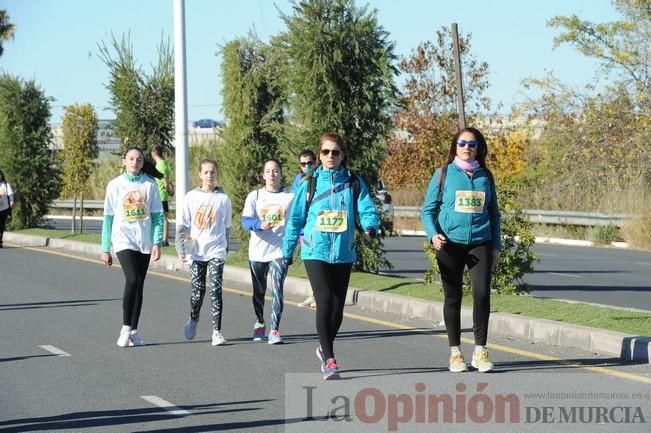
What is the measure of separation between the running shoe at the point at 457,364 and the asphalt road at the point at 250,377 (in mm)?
88

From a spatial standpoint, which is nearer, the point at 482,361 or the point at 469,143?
the point at 482,361

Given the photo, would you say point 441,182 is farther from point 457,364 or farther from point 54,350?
point 54,350

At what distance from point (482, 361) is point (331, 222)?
159 cm

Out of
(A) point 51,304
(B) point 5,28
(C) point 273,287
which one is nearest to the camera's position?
(C) point 273,287

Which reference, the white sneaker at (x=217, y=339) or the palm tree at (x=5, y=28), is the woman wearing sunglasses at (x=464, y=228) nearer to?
the white sneaker at (x=217, y=339)

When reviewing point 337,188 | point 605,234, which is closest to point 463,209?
point 337,188

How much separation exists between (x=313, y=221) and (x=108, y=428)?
2.58m

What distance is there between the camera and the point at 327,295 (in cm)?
947

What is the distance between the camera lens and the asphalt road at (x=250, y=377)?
7.82 meters

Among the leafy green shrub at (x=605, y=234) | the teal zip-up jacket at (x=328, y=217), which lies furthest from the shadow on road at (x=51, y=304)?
the leafy green shrub at (x=605, y=234)

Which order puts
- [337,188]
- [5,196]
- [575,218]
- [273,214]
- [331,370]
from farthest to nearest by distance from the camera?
[575,218]
[5,196]
[273,214]
[337,188]
[331,370]

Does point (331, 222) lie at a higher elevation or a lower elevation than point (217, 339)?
higher

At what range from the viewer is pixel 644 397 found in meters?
8.38

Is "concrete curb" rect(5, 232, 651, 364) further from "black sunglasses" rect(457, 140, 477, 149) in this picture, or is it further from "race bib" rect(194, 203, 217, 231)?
"race bib" rect(194, 203, 217, 231)
